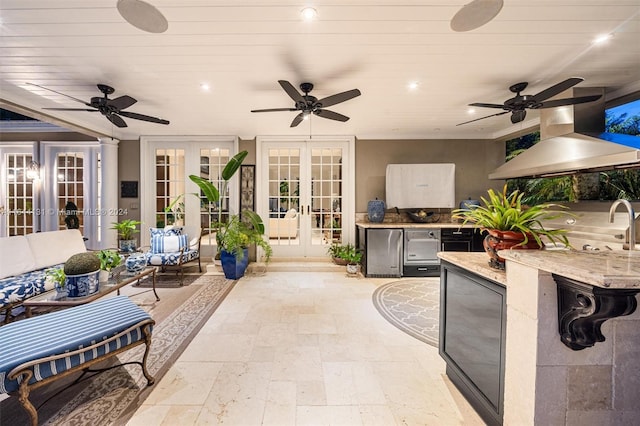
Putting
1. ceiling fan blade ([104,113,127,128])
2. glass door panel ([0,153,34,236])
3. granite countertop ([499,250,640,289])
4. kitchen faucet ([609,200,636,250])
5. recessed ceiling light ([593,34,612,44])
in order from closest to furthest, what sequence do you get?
granite countertop ([499,250,640,289])
kitchen faucet ([609,200,636,250])
recessed ceiling light ([593,34,612,44])
ceiling fan blade ([104,113,127,128])
glass door panel ([0,153,34,236])

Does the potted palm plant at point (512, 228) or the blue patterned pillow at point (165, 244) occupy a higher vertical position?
the potted palm plant at point (512, 228)

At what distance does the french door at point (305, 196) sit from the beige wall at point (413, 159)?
32 centimetres

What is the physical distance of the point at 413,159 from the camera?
5203 millimetres

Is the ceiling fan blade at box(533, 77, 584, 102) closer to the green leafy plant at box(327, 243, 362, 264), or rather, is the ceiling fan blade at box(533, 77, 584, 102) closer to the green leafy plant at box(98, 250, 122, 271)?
the green leafy plant at box(327, 243, 362, 264)

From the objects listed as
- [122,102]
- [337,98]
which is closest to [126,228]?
[122,102]

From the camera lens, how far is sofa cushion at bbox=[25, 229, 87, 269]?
10.6 ft

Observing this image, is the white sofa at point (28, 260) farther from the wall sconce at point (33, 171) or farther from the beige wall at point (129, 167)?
the wall sconce at point (33, 171)

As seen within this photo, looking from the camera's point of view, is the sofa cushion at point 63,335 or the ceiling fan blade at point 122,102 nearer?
the sofa cushion at point 63,335

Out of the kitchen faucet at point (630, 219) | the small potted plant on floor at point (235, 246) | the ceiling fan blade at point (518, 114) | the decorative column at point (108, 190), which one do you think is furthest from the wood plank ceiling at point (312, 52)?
the small potted plant on floor at point (235, 246)

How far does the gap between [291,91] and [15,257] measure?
386 cm

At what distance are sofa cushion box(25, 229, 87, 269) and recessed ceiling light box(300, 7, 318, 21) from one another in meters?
4.30

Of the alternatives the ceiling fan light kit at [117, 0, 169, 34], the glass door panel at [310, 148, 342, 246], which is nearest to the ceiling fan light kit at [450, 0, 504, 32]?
the ceiling fan light kit at [117, 0, 169, 34]

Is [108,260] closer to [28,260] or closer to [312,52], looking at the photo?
[28,260]

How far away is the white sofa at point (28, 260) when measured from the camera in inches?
100
